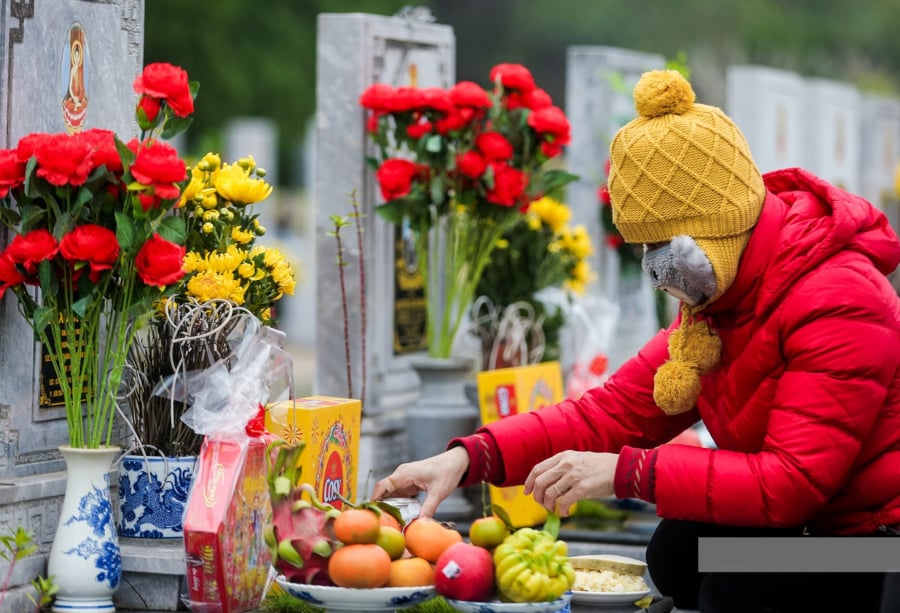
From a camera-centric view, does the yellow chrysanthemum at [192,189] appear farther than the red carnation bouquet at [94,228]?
Yes

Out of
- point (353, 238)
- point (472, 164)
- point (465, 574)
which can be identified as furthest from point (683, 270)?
point (353, 238)

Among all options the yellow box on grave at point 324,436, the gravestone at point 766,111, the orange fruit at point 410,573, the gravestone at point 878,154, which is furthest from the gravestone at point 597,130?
the gravestone at point 878,154

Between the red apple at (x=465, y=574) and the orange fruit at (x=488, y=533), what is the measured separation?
6 cm

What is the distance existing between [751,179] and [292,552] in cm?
126

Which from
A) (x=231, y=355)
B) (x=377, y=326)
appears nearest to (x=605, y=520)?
(x=377, y=326)

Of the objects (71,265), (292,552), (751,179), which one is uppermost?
(751,179)

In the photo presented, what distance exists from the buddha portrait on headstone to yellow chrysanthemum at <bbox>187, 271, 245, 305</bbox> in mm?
505

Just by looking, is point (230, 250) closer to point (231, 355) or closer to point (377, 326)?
point (231, 355)

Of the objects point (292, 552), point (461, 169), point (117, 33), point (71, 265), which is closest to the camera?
point (292, 552)

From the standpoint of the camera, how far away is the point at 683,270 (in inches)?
127

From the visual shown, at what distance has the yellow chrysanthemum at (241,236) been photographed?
159 inches

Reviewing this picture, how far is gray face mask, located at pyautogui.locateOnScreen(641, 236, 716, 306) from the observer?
10.5 feet

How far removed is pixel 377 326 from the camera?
18.6 feet

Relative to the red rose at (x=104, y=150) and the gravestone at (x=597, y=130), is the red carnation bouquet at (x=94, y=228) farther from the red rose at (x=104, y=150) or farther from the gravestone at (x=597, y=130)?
the gravestone at (x=597, y=130)
